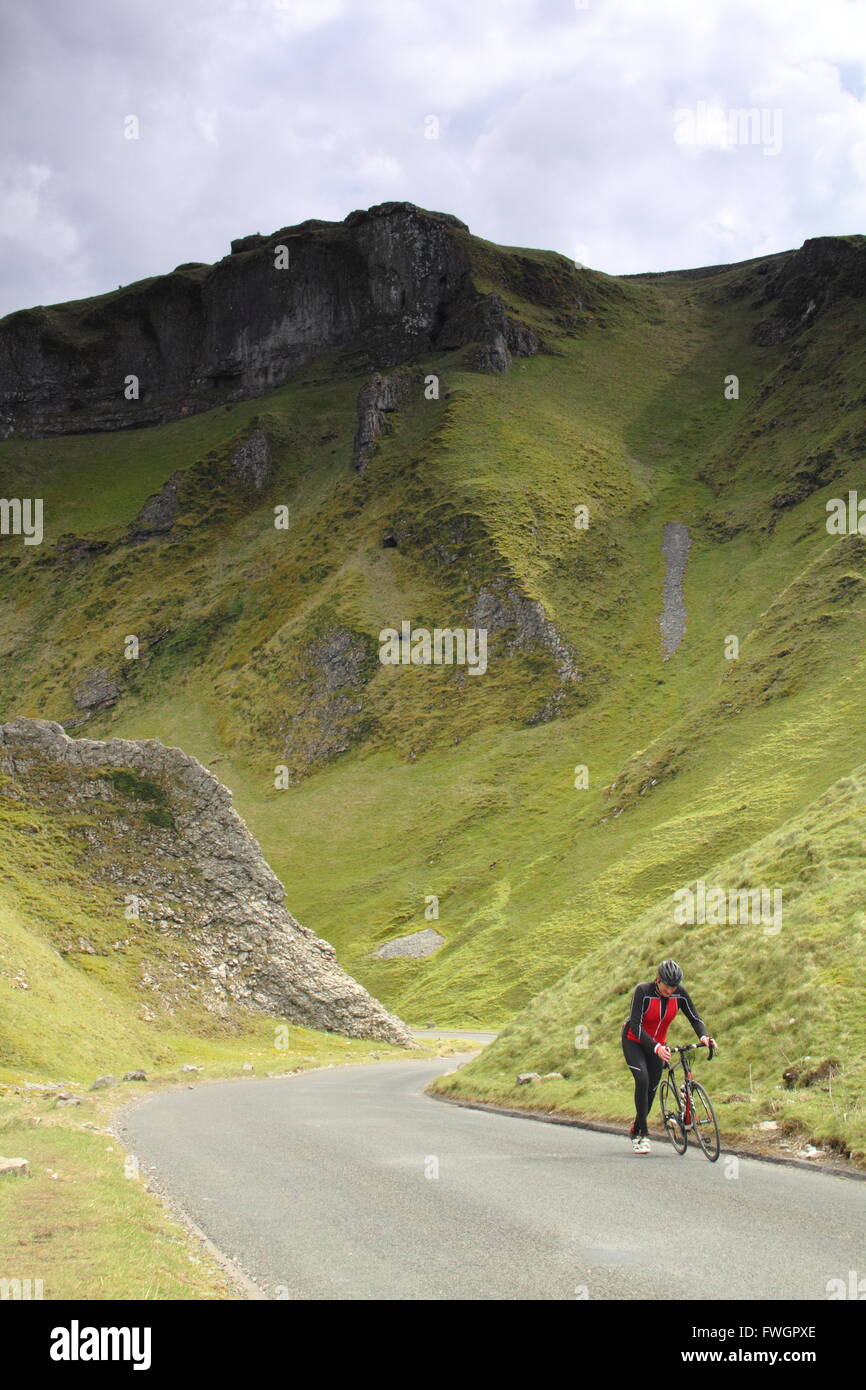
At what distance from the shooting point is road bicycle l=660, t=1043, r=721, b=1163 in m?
13.4

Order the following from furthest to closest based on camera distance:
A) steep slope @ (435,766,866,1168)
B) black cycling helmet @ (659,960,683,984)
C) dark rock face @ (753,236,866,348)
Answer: dark rock face @ (753,236,866,348) < steep slope @ (435,766,866,1168) < black cycling helmet @ (659,960,683,984)

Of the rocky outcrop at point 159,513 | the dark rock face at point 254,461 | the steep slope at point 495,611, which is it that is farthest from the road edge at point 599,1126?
the dark rock face at point 254,461

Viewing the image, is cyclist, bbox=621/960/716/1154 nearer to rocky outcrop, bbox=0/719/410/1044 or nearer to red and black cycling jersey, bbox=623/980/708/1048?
red and black cycling jersey, bbox=623/980/708/1048

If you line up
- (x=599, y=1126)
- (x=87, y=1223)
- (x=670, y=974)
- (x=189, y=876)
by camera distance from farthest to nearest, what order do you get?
1. (x=189, y=876)
2. (x=599, y=1126)
3. (x=670, y=974)
4. (x=87, y=1223)

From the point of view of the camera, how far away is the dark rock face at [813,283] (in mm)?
164375

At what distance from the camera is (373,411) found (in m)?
162

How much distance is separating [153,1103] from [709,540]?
120233 millimetres

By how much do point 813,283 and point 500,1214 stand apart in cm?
19384

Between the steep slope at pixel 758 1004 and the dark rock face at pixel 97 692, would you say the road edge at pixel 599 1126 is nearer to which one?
the steep slope at pixel 758 1004

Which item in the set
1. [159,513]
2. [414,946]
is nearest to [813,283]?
[159,513]

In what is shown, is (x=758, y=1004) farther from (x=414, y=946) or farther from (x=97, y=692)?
(x=97, y=692)

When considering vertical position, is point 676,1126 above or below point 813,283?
below

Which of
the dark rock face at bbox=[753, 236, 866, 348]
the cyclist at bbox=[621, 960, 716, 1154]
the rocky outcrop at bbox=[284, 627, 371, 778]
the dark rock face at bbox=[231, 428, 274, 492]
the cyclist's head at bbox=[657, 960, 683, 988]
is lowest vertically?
the cyclist at bbox=[621, 960, 716, 1154]

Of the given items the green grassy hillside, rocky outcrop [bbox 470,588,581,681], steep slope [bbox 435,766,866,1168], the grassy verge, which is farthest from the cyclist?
rocky outcrop [bbox 470,588,581,681]
